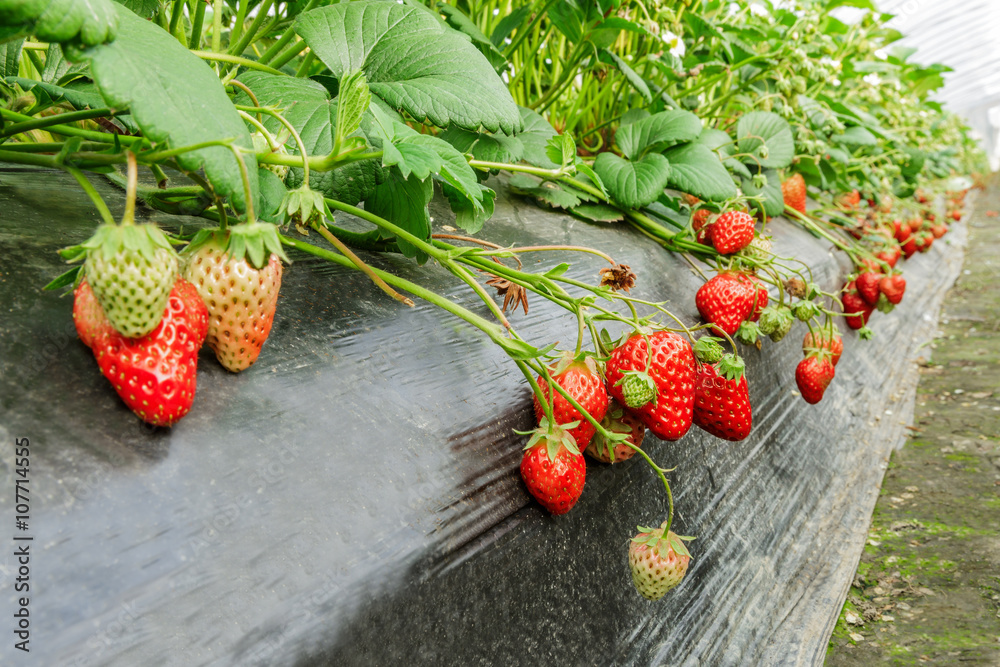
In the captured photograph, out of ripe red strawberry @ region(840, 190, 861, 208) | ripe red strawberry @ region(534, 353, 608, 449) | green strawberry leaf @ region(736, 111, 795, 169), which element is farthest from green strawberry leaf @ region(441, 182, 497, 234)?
ripe red strawberry @ region(840, 190, 861, 208)

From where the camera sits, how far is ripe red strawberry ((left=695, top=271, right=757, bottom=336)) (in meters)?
0.94

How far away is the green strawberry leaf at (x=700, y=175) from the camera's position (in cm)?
107

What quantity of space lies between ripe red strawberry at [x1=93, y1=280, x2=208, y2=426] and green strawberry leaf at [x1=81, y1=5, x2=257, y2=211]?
76mm

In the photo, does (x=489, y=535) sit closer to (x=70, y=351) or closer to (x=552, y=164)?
(x=70, y=351)

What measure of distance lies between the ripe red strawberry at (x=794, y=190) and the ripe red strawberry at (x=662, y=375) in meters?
1.45

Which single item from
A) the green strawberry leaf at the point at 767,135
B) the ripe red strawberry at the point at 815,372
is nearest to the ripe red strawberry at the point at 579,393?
the ripe red strawberry at the point at 815,372

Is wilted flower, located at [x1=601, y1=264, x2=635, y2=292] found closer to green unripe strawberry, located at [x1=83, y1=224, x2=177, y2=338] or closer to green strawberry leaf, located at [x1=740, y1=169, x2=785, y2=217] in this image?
green unripe strawberry, located at [x1=83, y1=224, x2=177, y2=338]

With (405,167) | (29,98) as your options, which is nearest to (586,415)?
(405,167)

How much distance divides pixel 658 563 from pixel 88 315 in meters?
0.50

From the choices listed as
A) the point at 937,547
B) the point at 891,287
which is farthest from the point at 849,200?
the point at 937,547

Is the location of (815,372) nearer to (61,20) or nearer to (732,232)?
(732,232)

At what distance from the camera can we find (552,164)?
105 cm

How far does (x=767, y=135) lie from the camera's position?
156 centimetres

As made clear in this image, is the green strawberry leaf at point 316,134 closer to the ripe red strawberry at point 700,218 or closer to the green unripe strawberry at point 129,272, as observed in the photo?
the green unripe strawberry at point 129,272
